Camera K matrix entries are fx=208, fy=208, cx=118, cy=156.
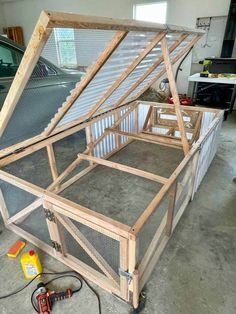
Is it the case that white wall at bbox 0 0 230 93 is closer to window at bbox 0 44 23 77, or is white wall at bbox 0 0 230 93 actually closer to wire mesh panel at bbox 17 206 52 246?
window at bbox 0 44 23 77

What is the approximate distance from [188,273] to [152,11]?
6.24 meters

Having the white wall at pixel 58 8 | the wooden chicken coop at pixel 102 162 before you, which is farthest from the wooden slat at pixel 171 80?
the white wall at pixel 58 8

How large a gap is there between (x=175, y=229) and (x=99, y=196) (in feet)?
2.92

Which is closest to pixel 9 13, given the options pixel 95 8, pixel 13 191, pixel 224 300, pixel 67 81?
pixel 95 8

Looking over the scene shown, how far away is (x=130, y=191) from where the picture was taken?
2438mm

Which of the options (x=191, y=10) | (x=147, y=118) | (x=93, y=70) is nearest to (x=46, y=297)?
(x=93, y=70)

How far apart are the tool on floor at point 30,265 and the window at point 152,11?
619 centimetres

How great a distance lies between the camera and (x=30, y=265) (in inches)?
61.1

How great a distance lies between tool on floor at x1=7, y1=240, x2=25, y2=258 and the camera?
1744 millimetres

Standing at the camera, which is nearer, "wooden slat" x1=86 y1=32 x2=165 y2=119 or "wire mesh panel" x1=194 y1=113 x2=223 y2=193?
"wooden slat" x1=86 y1=32 x2=165 y2=119

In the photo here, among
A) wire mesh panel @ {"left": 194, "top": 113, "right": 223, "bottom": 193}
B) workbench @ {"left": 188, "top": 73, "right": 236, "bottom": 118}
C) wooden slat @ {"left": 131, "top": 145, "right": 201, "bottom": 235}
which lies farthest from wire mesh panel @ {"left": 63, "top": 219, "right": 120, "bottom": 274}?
workbench @ {"left": 188, "top": 73, "right": 236, "bottom": 118}

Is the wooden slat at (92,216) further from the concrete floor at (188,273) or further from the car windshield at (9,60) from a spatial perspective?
the car windshield at (9,60)

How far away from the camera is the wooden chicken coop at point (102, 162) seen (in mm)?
1199

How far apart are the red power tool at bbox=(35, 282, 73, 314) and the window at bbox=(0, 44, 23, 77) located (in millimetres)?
2199
